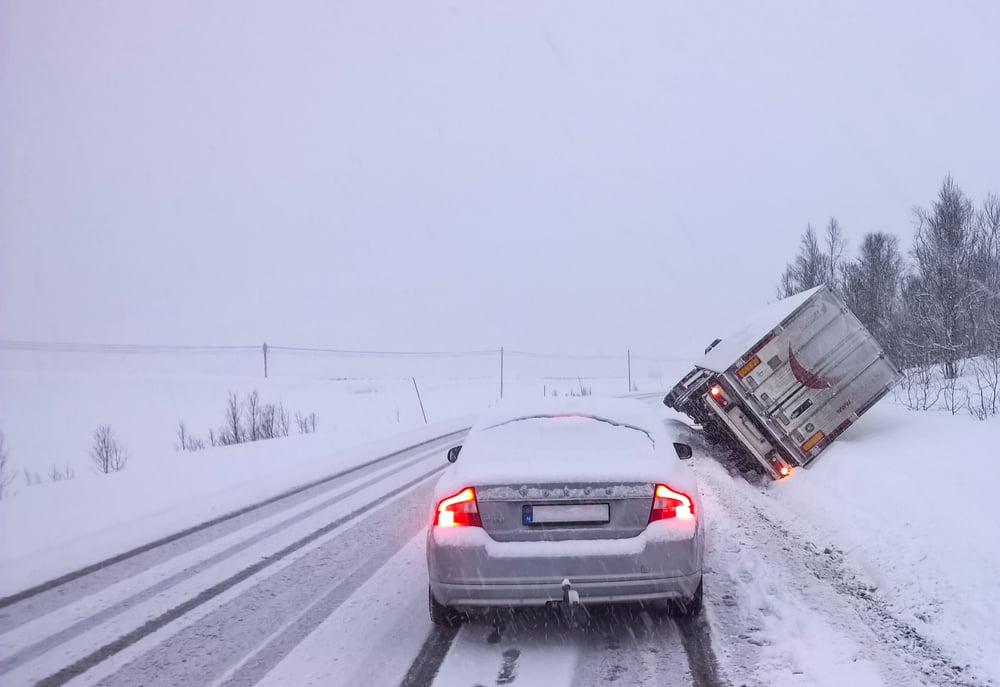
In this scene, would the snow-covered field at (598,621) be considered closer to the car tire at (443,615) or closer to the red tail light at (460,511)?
the car tire at (443,615)

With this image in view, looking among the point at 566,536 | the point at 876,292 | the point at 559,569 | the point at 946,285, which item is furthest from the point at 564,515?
the point at 876,292

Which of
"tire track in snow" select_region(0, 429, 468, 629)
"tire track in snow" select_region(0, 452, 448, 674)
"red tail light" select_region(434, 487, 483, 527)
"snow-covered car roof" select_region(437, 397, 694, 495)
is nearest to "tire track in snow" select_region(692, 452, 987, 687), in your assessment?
"snow-covered car roof" select_region(437, 397, 694, 495)

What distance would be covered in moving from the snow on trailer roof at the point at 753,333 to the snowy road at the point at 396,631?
15.1ft

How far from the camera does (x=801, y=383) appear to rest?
10.6 metres

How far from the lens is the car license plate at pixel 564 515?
422 cm

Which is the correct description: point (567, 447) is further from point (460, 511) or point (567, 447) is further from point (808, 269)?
point (808, 269)

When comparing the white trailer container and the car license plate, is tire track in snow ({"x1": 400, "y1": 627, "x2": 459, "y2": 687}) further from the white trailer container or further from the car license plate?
the white trailer container

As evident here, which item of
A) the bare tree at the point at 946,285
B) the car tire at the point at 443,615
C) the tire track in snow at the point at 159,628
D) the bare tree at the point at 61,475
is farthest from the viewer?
the bare tree at the point at 946,285

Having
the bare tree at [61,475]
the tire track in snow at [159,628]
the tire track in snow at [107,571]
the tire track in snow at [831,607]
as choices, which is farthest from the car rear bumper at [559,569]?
the bare tree at [61,475]

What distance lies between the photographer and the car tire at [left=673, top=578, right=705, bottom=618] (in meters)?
4.41

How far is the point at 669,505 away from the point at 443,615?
164 cm

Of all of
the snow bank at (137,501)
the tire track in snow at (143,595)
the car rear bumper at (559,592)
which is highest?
the car rear bumper at (559,592)

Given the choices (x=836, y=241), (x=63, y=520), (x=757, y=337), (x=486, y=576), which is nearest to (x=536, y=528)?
(x=486, y=576)

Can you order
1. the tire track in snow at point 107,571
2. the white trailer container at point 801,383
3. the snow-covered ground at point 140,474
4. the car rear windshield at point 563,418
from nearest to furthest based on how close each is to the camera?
the car rear windshield at point 563,418
the tire track in snow at point 107,571
the snow-covered ground at point 140,474
the white trailer container at point 801,383
